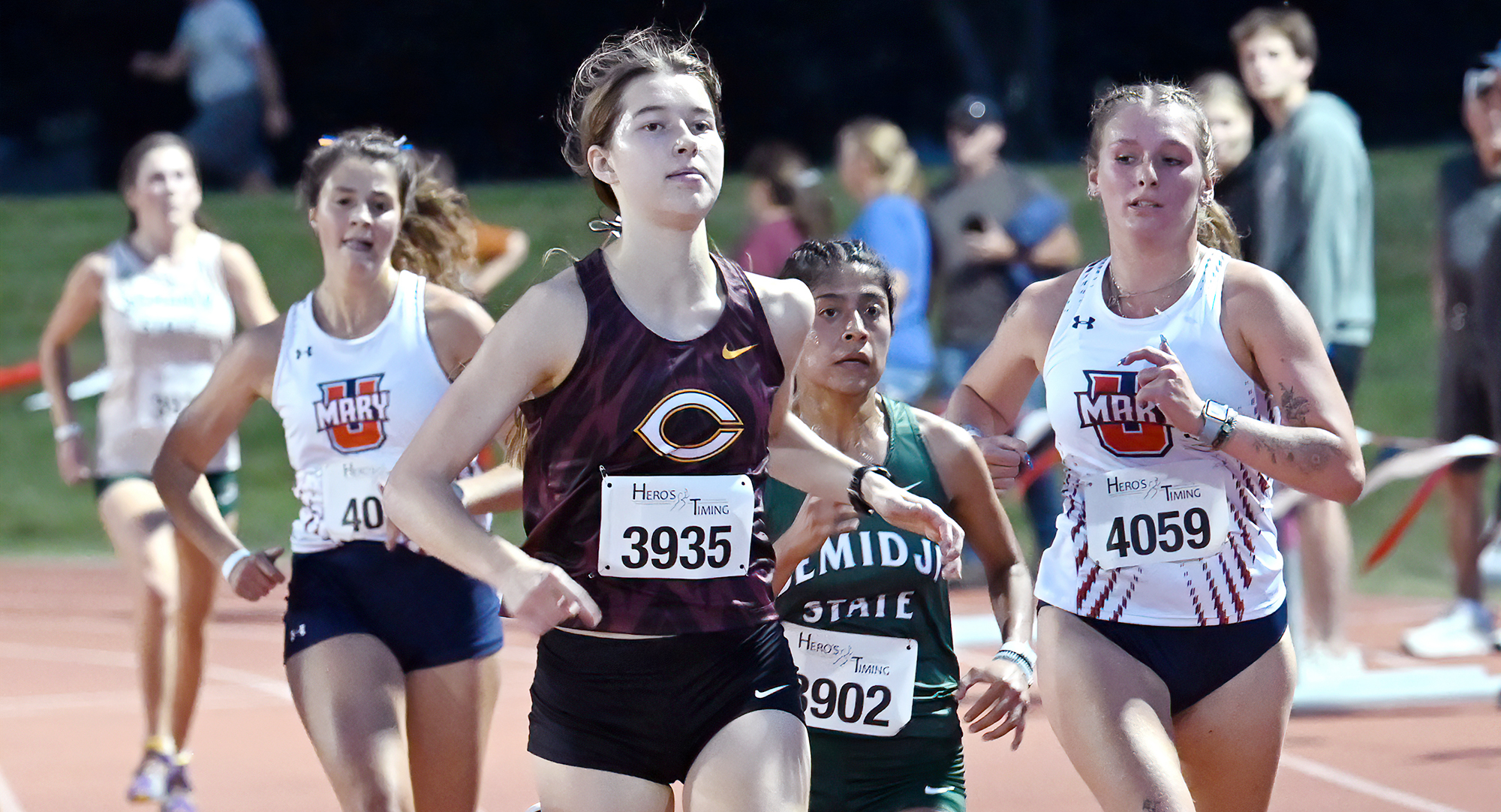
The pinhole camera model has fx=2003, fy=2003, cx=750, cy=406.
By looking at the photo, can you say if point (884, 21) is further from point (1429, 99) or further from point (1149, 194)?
point (1149, 194)

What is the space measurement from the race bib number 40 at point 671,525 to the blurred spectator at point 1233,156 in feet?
13.8

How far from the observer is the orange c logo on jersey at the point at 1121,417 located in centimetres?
376

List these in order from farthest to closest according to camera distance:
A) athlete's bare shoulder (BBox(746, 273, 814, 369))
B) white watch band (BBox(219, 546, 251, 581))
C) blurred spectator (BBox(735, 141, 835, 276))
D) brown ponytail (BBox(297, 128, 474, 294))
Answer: blurred spectator (BBox(735, 141, 835, 276)) → brown ponytail (BBox(297, 128, 474, 294)) → white watch band (BBox(219, 546, 251, 581)) → athlete's bare shoulder (BBox(746, 273, 814, 369))

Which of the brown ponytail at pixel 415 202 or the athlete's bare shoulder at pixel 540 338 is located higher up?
the brown ponytail at pixel 415 202

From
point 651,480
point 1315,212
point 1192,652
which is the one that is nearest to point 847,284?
point 651,480

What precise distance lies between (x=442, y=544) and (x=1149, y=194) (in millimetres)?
1521

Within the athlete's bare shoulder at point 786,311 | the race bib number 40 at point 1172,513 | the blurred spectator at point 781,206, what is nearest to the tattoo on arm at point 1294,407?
the race bib number 40 at point 1172,513

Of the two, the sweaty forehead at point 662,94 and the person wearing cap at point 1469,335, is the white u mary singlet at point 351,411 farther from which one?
the person wearing cap at point 1469,335

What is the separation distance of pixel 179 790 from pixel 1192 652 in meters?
3.71

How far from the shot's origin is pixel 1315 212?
275 inches

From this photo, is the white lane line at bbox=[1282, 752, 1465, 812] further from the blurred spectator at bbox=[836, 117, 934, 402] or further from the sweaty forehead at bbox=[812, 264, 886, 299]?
the sweaty forehead at bbox=[812, 264, 886, 299]

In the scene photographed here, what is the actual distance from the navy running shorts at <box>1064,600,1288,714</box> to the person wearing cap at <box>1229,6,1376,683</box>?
3249mm

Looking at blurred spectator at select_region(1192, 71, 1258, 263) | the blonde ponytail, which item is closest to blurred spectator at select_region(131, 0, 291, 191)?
blurred spectator at select_region(1192, 71, 1258, 263)

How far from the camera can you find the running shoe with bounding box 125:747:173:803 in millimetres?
6289
